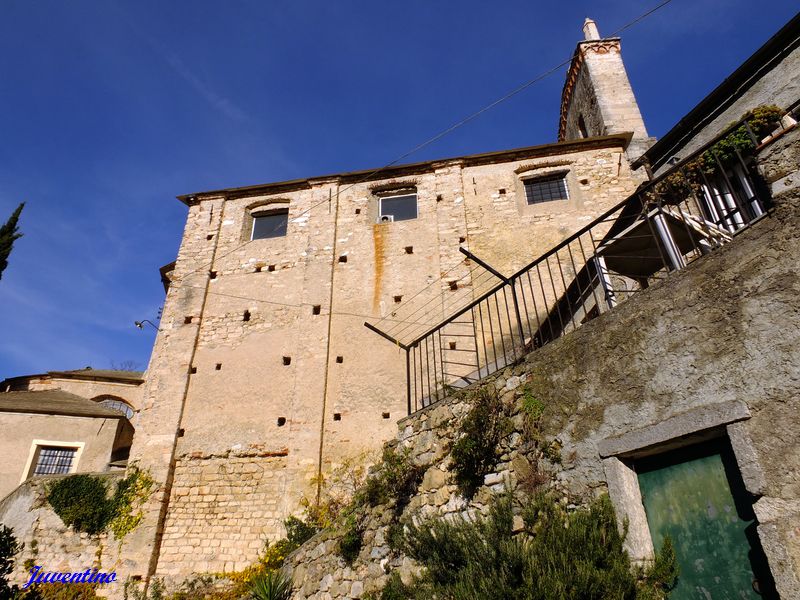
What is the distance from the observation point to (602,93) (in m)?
16.4

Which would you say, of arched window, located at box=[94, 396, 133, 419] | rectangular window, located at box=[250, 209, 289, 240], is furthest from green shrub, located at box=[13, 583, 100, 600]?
arched window, located at box=[94, 396, 133, 419]

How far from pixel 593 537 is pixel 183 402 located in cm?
1160

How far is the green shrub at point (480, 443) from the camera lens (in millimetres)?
5492

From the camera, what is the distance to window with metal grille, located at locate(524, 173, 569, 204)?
1498cm

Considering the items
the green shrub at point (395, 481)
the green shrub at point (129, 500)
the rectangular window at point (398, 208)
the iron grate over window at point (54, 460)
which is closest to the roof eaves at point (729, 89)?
the rectangular window at point (398, 208)

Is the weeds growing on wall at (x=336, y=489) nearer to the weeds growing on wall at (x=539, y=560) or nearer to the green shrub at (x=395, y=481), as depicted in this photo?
the green shrub at (x=395, y=481)

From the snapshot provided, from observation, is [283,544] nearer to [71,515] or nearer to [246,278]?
[71,515]

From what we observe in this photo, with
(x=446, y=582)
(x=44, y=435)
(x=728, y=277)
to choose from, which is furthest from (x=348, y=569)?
A: (x=44, y=435)

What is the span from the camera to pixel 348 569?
6.55 metres

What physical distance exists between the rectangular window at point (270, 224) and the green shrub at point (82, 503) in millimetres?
8004

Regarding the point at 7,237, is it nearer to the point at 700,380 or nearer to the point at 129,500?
the point at 129,500

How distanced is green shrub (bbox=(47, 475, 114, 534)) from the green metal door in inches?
469

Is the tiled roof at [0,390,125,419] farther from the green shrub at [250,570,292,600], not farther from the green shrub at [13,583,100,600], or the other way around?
the green shrub at [250,570,292,600]

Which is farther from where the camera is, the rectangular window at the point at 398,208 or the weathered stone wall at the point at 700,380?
the rectangular window at the point at 398,208
